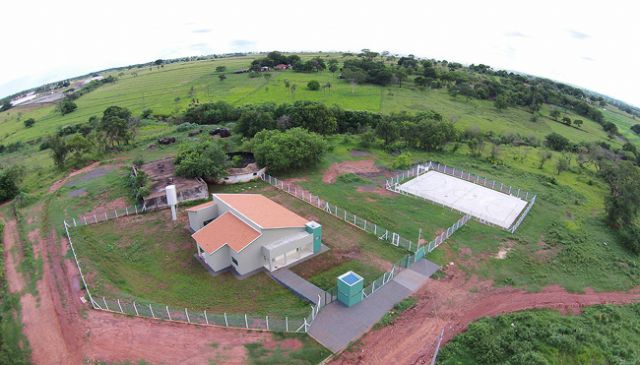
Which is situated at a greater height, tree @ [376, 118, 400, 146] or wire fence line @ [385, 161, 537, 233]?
tree @ [376, 118, 400, 146]

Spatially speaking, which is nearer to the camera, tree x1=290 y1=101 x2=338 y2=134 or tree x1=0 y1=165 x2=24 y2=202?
tree x1=0 y1=165 x2=24 y2=202

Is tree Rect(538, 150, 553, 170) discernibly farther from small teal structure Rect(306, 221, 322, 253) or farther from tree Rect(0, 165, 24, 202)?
tree Rect(0, 165, 24, 202)

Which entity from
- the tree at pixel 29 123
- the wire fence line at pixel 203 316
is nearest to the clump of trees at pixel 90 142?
the tree at pixel 29 123

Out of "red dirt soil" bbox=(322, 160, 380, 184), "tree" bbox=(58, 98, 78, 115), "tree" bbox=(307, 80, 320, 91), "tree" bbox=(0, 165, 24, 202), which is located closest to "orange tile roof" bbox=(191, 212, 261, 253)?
"red dirt soil" bbox=(322, 160, 380, 184)

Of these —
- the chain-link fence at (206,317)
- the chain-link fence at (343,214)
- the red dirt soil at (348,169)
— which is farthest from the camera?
the red dirt soil at (348,169)

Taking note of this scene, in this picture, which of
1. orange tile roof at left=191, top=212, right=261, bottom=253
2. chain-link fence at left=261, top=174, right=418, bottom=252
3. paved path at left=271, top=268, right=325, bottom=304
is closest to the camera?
paved path at left=271, top=268, right=325, bottom=304

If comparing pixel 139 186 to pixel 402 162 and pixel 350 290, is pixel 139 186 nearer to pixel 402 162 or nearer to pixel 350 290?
pixel 350 290

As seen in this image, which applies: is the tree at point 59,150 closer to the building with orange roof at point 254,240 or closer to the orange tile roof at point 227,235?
the building with orange roof at point 254,240
